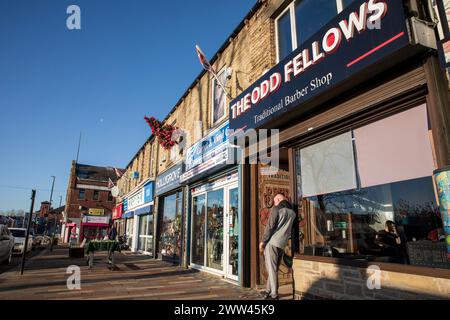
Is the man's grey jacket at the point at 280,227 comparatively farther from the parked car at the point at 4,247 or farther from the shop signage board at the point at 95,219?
the shop signage board at the point at 95,219

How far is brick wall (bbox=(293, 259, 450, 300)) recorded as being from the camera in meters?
3.11

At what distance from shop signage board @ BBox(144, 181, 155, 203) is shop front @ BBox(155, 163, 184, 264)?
3.00 feet

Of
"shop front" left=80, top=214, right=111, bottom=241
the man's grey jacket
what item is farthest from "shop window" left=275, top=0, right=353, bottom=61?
"shop front" left=80, top=214, right=111, bottom=241

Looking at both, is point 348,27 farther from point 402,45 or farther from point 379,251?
point 379,251

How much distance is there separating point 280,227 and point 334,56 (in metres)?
3.01

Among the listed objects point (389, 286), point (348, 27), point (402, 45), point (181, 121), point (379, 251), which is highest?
point (181, 121)

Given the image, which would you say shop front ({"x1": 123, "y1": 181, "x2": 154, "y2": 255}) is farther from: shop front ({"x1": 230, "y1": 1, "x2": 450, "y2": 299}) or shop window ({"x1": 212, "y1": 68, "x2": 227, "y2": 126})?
shop front ({"x1": 230, "y1": 1, "x2": 450, "y2": 299})

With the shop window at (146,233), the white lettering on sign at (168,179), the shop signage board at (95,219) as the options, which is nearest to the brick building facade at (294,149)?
the white lettering on sign at (168,179)

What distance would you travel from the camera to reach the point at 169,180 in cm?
1286

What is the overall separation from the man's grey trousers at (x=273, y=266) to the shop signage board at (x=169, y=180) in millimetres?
6786

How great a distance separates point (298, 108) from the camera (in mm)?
5023

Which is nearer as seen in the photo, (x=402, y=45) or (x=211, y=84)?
(x=402, y=45)
